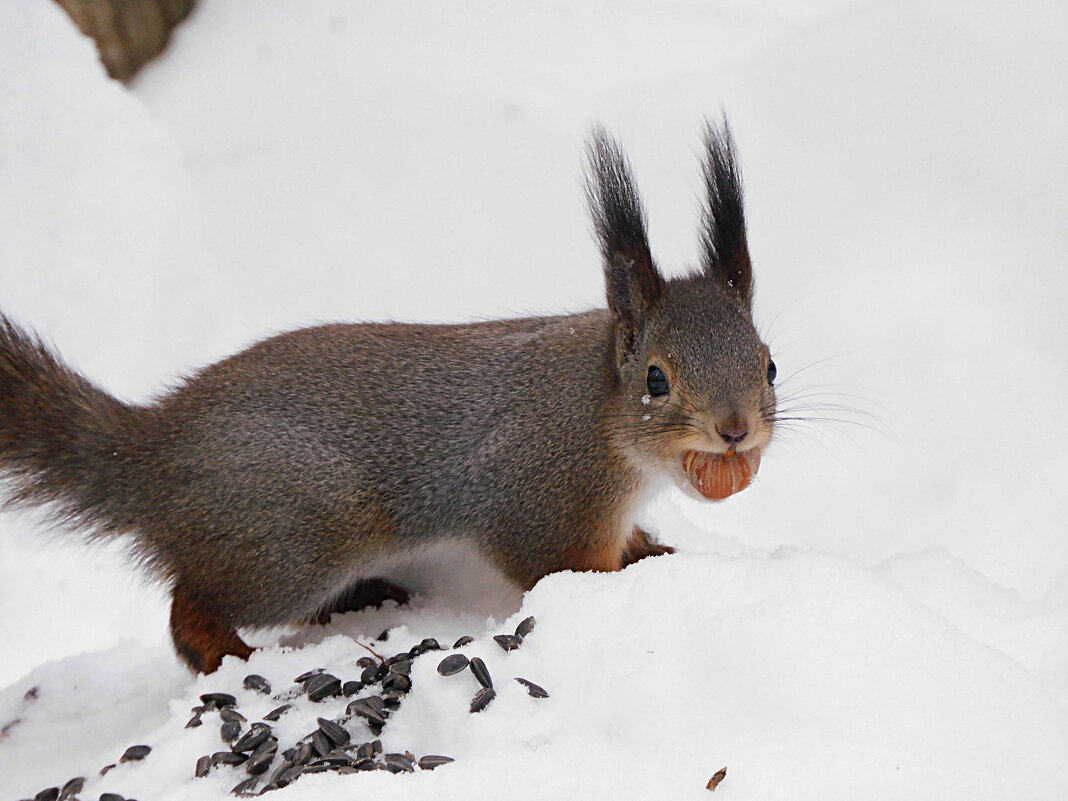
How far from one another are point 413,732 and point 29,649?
95.8 inches

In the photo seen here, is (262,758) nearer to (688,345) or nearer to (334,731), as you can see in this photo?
(334,731)

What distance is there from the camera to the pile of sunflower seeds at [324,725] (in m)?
2.65

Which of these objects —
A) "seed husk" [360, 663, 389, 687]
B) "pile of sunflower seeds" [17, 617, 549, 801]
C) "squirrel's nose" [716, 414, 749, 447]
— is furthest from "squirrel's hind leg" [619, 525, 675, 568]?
"seed husk" [360, 663, 389, 687]

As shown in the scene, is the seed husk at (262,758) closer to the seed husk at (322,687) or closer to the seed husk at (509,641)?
the seed husk at (322,687)

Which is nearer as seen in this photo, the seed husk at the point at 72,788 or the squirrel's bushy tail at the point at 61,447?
the seed husk at the point at 72,788

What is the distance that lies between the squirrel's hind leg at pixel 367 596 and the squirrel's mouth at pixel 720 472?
1063 millimetres

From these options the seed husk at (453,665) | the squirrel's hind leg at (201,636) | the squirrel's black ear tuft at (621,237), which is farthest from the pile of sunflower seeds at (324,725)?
the squirrel's black ear tuft at (621,237)

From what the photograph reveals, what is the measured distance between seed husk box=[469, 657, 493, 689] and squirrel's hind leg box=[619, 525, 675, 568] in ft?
3.39

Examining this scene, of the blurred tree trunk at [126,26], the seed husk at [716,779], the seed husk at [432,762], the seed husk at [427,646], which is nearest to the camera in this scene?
the seed husk at [716,779]

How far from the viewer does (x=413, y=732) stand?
111 inches

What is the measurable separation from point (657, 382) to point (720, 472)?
309 millimetres

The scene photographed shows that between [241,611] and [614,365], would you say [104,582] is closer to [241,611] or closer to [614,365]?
[241,611]

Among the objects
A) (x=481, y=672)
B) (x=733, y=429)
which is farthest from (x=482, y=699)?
(x=733, y=429)

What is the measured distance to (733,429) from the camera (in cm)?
315
